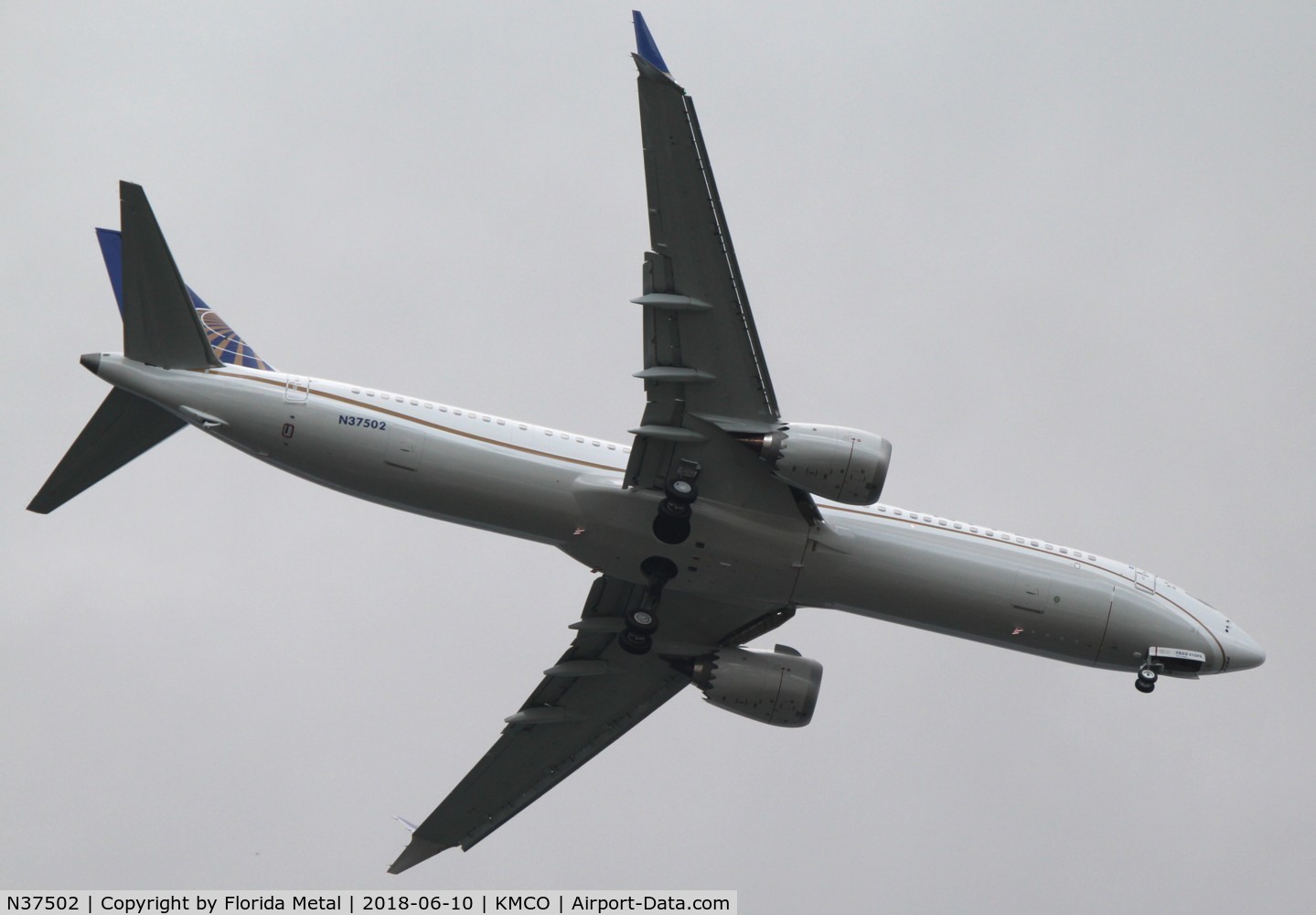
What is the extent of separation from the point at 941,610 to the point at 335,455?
13673mm

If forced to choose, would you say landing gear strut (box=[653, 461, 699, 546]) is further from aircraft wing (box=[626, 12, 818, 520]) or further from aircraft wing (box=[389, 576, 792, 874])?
aircraft wing (box=[389, 576, 792, 874])

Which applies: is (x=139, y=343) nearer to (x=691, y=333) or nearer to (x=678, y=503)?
(x=691, y=333)

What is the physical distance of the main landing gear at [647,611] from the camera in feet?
104

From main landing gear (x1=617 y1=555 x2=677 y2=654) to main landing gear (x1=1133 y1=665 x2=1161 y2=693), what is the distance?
36.6 feet

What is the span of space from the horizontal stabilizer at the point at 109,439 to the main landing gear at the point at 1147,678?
870 inches

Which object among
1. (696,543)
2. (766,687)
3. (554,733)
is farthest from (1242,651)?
(554,733)

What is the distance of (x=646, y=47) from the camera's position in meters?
25.6

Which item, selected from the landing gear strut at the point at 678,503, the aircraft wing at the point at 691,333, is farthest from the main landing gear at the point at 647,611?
the aircraft wing at the point at 691,333

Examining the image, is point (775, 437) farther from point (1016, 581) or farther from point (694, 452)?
point (1016, 581)

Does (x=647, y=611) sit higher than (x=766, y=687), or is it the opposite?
(x=647, y=611)

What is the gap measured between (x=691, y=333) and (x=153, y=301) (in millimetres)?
10694

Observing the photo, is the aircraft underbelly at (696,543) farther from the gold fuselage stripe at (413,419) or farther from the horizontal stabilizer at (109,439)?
the horizontal stabilizer at (109,439)

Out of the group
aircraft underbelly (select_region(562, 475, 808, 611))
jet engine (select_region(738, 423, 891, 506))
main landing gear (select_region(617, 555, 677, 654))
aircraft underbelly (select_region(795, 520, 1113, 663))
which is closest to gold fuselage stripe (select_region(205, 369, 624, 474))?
aircraft underbelly (select_region(562, 475, 808, 611))

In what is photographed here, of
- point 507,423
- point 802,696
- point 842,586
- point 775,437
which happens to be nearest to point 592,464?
point 507,423
